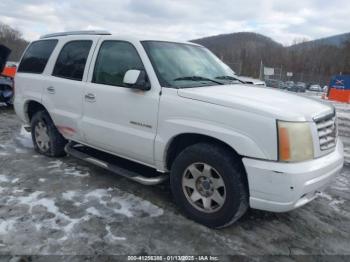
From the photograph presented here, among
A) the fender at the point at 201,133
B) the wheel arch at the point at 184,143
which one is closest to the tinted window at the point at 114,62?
the fender at the point at 201,133

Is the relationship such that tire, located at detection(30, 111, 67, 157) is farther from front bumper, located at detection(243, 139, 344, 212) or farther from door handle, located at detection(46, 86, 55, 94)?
front bumper, located at detection(243, 139, 344, 212)

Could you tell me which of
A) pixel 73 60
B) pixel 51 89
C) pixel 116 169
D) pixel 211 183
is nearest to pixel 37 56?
pixel 51 89

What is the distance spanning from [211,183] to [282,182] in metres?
0.73

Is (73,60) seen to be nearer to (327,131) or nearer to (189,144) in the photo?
(189,144)

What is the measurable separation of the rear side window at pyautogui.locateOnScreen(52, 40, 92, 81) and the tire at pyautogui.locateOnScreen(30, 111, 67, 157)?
31.5 inches

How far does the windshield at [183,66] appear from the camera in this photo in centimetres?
384

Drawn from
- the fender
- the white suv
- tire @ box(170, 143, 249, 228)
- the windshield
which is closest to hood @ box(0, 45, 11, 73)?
the white suv

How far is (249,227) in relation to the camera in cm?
361

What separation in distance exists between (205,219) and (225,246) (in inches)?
14.9

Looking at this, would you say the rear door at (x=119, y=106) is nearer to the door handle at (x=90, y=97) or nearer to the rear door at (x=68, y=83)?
the door handle at (x=90, y=97)

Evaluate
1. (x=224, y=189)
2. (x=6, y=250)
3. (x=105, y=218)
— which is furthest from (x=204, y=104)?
(x=6, y=250)

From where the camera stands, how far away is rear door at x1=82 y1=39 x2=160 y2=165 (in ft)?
12.6

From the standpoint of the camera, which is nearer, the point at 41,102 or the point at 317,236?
the point at 317,236

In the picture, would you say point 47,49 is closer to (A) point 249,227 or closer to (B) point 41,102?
(B) point 41,102
